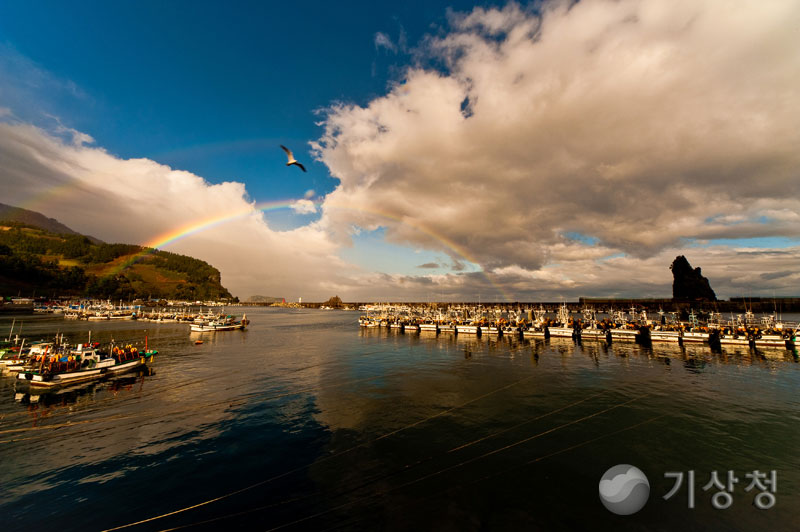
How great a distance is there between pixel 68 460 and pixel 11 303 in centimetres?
24224

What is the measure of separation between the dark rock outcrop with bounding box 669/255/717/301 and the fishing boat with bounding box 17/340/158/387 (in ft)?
894

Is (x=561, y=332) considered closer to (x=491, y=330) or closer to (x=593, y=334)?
(x=593, y=334)

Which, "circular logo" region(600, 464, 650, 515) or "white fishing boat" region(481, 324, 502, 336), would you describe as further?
"white fishing boat" region(481, 324, 502, 336)

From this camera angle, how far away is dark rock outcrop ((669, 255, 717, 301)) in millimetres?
190875

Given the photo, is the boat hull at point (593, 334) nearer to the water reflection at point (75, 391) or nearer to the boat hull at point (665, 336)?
the boat hull at point (665, 336)

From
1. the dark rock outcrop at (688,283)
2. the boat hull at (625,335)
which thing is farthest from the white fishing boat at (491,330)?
the dark rock outcrop at (688,283)

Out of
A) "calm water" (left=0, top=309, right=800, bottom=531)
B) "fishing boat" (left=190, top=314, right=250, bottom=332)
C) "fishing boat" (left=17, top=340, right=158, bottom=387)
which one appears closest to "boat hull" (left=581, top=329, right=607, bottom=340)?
"calm water" (left=0, top=309, right=800, bottom=531)

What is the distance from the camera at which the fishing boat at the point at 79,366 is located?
116ft

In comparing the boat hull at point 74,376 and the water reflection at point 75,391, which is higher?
the boat hull at point 74,376

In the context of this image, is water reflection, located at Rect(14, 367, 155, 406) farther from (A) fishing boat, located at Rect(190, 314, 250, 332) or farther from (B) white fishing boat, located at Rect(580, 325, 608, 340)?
(B) white fishing boat, located at Rect(580, 325, 608, 340)

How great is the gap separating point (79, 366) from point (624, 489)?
6017 centimetres

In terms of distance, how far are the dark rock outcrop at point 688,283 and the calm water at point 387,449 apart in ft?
649

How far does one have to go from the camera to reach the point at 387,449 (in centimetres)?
2162

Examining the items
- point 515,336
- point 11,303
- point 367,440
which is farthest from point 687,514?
point 11,303
